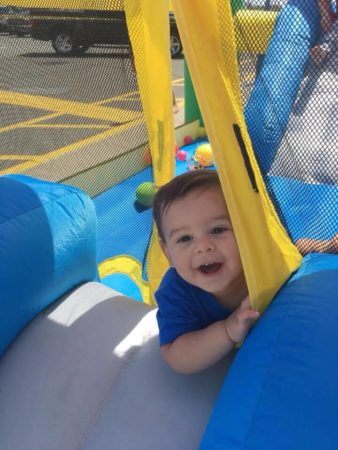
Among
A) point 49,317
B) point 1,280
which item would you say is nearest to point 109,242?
point 49,317

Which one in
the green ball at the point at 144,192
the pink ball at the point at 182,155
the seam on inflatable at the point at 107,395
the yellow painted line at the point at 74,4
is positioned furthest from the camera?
the pink ball at the point at 182,155

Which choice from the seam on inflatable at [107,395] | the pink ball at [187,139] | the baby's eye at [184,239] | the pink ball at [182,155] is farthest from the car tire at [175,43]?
the pink ball at [187,139]

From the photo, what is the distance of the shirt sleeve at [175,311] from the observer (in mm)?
939

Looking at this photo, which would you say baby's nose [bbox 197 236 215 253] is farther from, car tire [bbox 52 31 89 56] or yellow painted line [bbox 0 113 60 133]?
yellow painted line [bbox 0 113 60 133]

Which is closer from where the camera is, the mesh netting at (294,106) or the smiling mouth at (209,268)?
the mesh netting at (294,106)

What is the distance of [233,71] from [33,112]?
113cm

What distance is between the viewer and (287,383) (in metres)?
0.68

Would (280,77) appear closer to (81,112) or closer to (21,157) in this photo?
(81,112)

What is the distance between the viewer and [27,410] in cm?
105

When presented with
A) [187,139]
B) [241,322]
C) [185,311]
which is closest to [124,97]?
A: [185,311]

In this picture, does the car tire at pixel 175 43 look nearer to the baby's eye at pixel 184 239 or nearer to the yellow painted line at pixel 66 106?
the yellow painted line at pixel 66 106

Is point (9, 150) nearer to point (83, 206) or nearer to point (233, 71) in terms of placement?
point (83, 206)

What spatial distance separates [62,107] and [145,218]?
1.48 ft

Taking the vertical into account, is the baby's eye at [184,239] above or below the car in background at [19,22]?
below
